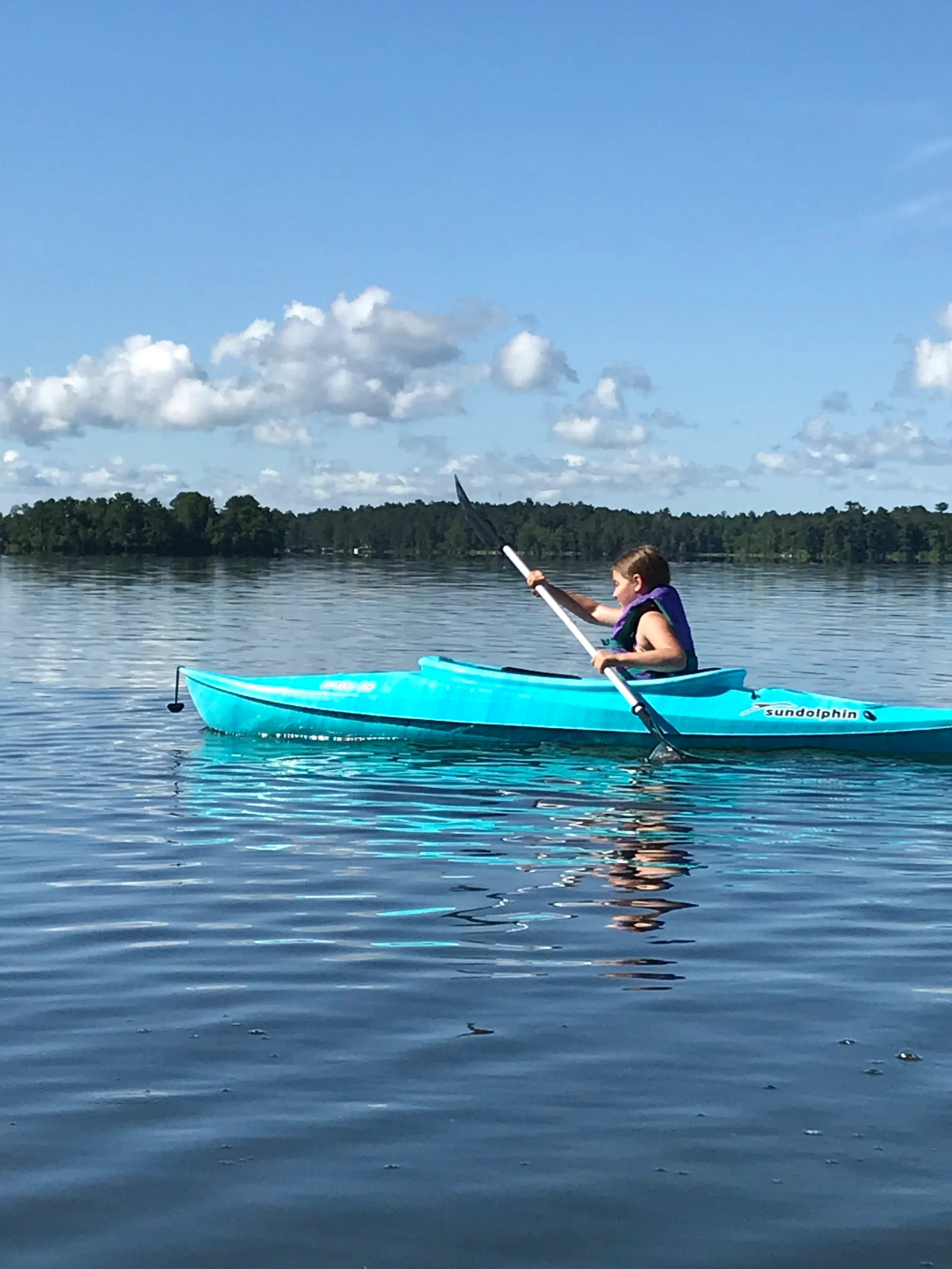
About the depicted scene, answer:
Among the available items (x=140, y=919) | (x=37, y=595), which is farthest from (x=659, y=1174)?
(x=37, y=595)

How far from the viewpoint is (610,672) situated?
1227cm

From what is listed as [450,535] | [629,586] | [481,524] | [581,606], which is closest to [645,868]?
[629,586]

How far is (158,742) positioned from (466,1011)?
27.6ft

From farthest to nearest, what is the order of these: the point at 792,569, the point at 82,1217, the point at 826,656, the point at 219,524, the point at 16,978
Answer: the point at 219,524 < the point at 792,569 < the point at 826,656 < the point at 16,978 < the point at 82,1217

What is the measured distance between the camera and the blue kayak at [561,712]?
12344 mm

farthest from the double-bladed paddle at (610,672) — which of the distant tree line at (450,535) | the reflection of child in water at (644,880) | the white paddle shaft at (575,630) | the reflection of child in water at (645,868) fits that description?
the distant tree line at (450,535)

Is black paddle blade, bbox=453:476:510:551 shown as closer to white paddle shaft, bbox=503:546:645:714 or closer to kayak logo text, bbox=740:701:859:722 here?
white paddle shaft, bbox=503:546:645:714

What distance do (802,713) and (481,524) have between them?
177 inches

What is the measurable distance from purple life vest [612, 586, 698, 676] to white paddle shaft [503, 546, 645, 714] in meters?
0.27

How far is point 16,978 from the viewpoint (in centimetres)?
545

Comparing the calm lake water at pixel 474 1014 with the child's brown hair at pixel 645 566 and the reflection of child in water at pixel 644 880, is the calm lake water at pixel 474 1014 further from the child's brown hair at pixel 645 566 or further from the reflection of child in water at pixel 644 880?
the child's brown hair at pixel 645 566

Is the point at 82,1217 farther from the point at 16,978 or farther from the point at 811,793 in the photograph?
the point at 811,793

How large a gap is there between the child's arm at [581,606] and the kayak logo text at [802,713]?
1.49 meters

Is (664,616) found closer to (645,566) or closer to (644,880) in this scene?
(645,566)
